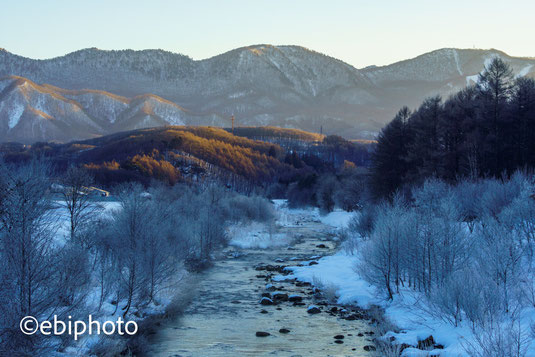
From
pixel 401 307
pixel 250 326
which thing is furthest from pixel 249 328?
pixel 401 307

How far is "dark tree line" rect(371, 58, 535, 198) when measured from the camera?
1670 inches

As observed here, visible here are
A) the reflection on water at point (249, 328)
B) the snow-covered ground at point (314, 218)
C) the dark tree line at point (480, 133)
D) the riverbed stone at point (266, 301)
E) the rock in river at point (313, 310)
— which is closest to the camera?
the reflection on water at point (249, 328)

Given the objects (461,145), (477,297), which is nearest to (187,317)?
(477,297)

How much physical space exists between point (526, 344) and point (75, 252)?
49.3 ft

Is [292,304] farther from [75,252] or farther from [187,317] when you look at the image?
[75,252]

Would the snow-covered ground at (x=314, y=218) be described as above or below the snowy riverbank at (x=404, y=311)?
below

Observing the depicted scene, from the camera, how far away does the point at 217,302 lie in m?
25.2

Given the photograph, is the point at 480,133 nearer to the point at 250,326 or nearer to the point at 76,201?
the point at 250,326

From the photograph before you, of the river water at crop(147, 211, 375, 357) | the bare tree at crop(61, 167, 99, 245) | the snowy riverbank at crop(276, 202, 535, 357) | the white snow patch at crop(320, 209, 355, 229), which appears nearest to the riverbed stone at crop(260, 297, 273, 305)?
the river water at crop(147, 211, 375, 357)

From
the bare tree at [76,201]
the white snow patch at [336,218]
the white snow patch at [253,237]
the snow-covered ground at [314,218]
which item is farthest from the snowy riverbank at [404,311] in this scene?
Result: the white snow patch at [336,218]

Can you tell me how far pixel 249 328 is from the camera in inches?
→ 806

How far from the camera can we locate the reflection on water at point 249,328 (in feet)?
57.8

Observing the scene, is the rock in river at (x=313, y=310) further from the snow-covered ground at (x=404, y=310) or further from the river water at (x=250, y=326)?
the snow-covered ground at (x=404, y=310)

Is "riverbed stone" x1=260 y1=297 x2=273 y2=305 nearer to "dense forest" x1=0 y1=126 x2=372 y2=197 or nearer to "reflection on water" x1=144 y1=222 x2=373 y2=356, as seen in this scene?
"reflection on water" x1=144 y1=222 x2=373 y2=356
